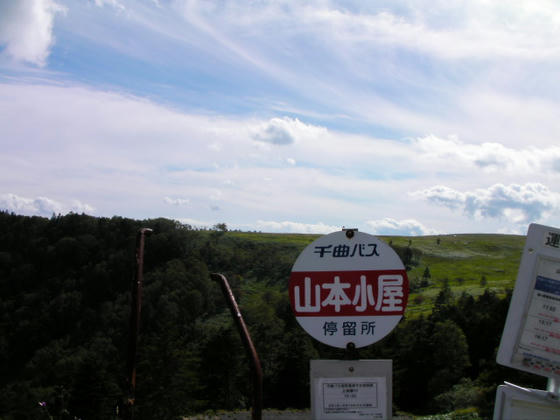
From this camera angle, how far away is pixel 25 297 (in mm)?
133500

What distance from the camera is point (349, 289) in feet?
14.4

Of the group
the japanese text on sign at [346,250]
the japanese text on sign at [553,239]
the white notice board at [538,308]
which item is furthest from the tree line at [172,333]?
the japanese text on sign at [553,239]

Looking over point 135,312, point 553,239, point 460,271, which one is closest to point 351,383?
point 553,239

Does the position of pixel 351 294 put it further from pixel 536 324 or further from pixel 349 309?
pixel 536 324

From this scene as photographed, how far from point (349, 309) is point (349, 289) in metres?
0.16

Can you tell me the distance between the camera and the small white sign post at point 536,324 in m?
3.52

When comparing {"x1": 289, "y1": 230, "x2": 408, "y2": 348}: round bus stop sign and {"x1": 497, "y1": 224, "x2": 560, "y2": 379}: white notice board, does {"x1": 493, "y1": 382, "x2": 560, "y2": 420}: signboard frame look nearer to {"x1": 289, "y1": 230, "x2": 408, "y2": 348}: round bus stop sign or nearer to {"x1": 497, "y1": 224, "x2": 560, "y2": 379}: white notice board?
{"x1": 497, "y1": 224, "x2": 560, "y2": 379}: white notice board

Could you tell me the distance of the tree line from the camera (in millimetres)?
60812

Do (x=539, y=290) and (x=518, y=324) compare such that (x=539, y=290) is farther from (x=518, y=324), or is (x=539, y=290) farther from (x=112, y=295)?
(x=112, y=295)

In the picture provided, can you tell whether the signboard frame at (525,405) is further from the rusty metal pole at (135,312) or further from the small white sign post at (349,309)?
the rusty metal pole at (135,312)

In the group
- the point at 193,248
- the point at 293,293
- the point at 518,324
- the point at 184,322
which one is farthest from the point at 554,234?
Answer: the point at 193,248

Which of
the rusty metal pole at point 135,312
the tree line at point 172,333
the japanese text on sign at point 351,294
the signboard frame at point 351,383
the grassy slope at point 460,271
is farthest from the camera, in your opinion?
the grassy slope at point 460,271

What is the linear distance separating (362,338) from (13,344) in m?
137

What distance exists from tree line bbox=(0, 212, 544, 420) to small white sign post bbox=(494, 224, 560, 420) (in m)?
5.96
